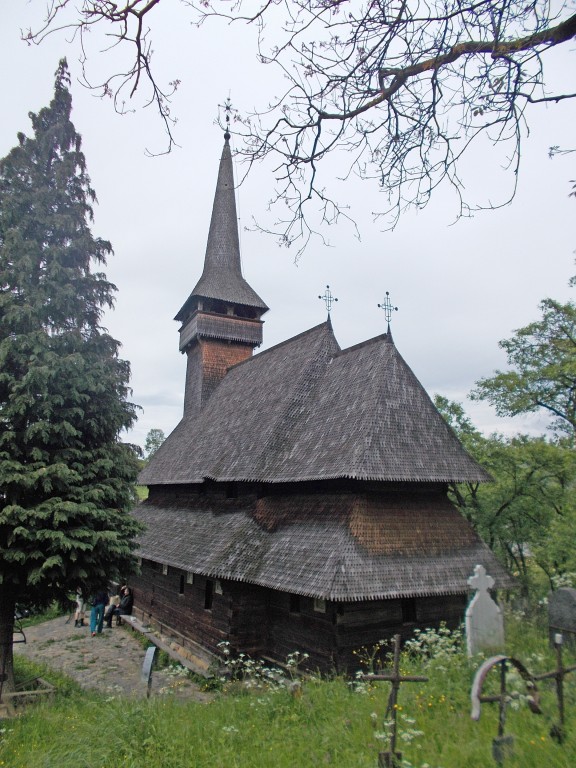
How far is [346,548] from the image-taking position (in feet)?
32.5

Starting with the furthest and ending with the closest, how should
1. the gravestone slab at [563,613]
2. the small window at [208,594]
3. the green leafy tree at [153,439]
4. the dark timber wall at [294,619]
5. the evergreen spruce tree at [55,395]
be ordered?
the green leafy tree at [153,439] → the small window at [208,594] → the dark timber wall at [294,619] → the evergreen spruce tree at [55,395] → the gravestone slab at [563,613]

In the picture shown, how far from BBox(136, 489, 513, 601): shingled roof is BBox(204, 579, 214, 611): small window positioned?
83 centimetres

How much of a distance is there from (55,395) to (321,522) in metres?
5.86

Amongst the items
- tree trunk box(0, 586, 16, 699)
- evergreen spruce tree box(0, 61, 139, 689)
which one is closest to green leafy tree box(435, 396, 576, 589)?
evergreen spruce tree box(0, 61, 139, 689)

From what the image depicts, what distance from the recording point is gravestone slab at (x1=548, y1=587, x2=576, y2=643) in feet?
22.3

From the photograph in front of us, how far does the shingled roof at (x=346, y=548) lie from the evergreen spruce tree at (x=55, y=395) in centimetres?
271

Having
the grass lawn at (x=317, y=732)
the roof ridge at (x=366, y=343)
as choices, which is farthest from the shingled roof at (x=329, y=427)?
the grass lawn at (x=317, y=732)

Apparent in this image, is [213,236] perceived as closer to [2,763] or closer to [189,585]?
[189,585]

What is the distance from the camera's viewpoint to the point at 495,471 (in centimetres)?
2061

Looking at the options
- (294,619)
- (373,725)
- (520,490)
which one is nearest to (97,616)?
(294,619)

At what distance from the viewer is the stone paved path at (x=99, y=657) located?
35.9ft

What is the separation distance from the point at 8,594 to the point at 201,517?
591 cm

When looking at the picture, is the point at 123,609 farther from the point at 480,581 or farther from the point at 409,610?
the point at 480,581

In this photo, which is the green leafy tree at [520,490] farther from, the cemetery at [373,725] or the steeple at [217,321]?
the cemetery at [373,725]
